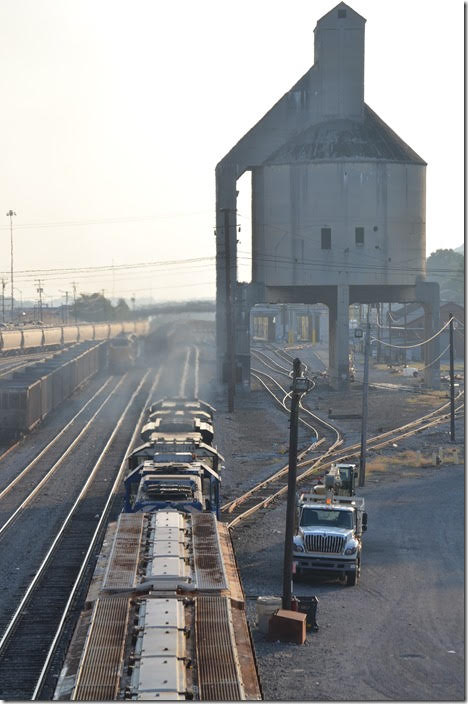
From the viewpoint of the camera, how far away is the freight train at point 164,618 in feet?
47.0

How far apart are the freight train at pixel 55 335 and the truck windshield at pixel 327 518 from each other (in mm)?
77390

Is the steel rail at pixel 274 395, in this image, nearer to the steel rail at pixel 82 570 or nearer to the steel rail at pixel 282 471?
the steel rail at pixel 282 471

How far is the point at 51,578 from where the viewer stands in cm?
2912

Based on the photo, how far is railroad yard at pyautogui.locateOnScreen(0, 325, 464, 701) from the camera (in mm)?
22375

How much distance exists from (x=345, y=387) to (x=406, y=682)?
5964cm

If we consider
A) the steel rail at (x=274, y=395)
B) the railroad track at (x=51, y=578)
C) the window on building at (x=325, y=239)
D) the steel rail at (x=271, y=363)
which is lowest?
the railroad track at (x=51, y=578)

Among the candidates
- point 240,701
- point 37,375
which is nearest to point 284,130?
point 37,375

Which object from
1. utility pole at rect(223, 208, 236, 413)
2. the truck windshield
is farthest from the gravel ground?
utility pole at rect(223, 208, 236, 413)

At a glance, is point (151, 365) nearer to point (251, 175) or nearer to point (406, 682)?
point (251, 175)

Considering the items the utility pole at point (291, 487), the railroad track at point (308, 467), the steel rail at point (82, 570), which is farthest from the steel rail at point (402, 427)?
the utility pole at point (291, 487)

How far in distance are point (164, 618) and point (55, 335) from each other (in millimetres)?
111858

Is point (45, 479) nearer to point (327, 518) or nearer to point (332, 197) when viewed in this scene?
point (327, 518)

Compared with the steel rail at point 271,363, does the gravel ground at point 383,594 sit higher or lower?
lower

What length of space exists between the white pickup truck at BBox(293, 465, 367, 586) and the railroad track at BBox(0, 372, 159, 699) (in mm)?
6028
